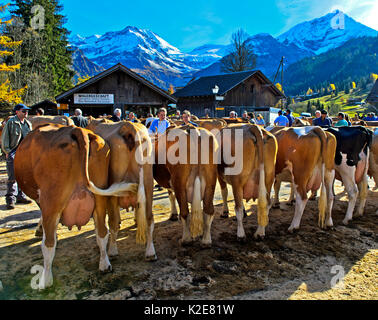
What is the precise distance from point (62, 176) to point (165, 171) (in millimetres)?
1992

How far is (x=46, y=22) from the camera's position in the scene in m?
40.8

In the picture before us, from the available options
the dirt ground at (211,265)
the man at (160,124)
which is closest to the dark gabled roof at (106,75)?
the man at (160,124)

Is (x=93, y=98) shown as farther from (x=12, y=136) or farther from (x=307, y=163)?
(x=307, y=163)

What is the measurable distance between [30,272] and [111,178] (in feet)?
5.41

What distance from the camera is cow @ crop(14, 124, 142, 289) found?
3.50 metres

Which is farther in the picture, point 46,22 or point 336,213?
point 46,22

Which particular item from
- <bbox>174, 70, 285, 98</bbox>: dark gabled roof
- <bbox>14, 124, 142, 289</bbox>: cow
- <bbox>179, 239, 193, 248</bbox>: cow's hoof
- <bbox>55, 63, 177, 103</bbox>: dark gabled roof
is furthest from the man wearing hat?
<bbox>174, 70, 285, 98</bbox>: dark gabled roof

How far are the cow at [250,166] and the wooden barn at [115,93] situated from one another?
15.3m

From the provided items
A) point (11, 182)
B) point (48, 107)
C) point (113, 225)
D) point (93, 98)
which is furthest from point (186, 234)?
point (48, 107)

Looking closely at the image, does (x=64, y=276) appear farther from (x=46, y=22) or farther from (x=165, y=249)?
(x=46, y=22)

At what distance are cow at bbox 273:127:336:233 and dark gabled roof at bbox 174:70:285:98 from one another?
21.6 metres

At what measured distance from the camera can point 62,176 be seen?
11.5ft
